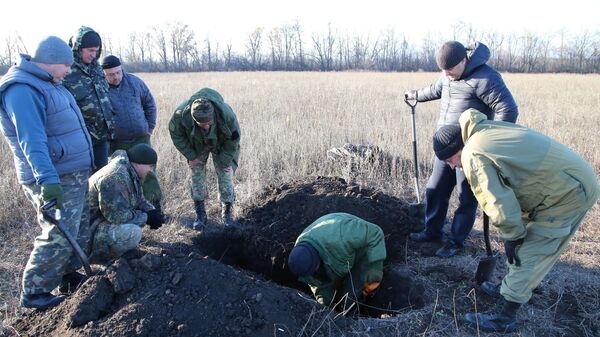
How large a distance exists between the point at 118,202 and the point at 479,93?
10.5 feet

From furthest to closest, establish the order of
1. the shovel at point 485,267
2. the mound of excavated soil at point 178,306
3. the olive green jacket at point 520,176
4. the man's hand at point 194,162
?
the man's hand at point 194,162 < the shovel at point 485,267 < the mound of excavated soil at point 178,306 < the olive green jacket at point 520,176

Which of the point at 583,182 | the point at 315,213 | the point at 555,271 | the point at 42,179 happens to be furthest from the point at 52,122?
the point at 555,271

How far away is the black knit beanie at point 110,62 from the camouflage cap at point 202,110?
35.5 inches

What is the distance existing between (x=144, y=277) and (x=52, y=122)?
1.33 meters

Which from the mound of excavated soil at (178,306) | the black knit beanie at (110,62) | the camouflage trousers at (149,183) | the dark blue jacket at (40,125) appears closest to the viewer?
the mound of excavated soil at (178,306)

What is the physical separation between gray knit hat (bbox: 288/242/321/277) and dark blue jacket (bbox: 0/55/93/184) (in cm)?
176

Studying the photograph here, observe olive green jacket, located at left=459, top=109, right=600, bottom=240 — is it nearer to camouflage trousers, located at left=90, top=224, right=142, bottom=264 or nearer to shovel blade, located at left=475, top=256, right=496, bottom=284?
shovel blade, located at left=475, top=256, right=496, bottom=284

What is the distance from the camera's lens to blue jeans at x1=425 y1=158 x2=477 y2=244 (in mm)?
3918

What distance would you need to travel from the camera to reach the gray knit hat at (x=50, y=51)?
2990 mm

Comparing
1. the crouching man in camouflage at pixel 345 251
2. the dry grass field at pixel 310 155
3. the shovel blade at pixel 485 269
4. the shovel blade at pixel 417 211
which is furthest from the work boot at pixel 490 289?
the shovel blade at pixel 417 211

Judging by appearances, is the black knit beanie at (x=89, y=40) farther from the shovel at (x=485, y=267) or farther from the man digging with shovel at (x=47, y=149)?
the shovel at (x=485, y=267)

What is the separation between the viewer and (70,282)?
355cm

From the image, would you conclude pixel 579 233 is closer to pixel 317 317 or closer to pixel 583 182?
pixel 583 182

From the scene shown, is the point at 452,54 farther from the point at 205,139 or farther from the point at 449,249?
the point at 205,139
